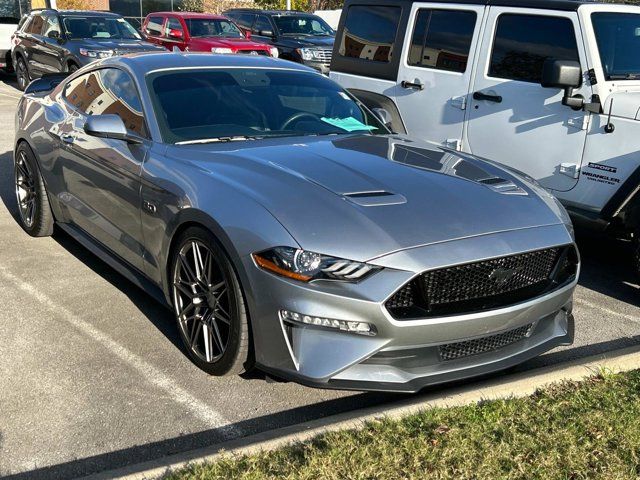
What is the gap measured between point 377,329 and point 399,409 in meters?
0.40

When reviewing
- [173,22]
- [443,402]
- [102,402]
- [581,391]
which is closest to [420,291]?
[443,402]

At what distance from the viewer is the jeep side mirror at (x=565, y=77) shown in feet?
18.1

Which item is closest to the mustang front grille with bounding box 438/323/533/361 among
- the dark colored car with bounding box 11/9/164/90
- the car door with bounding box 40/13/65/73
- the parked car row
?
the parked car row

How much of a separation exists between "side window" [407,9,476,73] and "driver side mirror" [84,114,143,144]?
3297 millimetres

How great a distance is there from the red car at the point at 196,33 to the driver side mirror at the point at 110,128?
1288 centimetres

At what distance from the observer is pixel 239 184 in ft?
12.5

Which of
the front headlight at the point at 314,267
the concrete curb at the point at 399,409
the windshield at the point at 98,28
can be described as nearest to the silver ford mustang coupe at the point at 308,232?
the front headlight at the point at 314,267

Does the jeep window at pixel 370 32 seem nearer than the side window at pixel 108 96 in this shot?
No

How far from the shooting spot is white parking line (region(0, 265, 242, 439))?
358 centimetres

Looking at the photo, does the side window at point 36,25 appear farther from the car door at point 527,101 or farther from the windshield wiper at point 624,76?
the windshield wiper at point 624,76

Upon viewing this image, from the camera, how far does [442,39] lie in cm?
686

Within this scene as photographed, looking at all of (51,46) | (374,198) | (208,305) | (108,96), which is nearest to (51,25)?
(51,46)

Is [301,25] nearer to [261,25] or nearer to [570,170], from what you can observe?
[261,25]

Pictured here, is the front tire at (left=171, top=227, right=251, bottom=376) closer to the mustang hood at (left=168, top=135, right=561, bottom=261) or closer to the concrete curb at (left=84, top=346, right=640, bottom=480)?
the mustang hood at (left=168, top=135, right=561, bottom=261)
